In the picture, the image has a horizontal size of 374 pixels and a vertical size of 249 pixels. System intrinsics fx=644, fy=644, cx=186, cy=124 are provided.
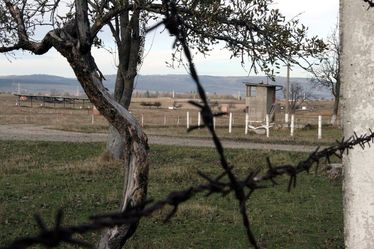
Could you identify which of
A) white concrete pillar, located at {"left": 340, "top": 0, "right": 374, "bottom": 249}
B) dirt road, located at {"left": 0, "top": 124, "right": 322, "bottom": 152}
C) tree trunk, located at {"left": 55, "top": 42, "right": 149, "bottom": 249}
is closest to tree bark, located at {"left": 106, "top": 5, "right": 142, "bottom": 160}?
dirt road, located at {"left": 0, "top": 124, "right": 322, "bottom": 152}

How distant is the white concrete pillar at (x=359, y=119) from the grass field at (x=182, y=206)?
2.67 meters

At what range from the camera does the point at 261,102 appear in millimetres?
36969

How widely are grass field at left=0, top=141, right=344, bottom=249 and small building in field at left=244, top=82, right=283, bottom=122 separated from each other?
689 inches

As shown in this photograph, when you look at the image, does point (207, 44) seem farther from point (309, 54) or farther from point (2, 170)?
point (2, 170)

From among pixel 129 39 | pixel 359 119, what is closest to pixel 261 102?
pixel 129 39

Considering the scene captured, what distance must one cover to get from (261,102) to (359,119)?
1251 inches

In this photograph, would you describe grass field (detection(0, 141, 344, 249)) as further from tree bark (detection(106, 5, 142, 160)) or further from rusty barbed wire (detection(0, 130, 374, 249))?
rusty barbed wire (detection(0, 130, 374, 249))

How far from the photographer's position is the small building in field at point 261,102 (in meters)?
36.7

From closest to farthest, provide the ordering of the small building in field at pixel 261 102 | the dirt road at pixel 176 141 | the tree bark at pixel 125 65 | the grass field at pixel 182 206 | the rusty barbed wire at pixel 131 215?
the rusty barbed wire at pixel 131 215, the grass field at pixel 182 206, the tree bark at pixel 125 65, the dirt road at pixel 176 141, the small building in field at pixel 261 102

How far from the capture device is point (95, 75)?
4895 mm

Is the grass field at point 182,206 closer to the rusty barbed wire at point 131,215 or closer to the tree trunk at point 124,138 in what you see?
the tree trunk at point 124,138

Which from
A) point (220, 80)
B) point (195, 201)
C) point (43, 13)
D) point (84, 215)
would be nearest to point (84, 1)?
point (84, 215)

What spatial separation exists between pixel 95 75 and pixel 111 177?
33.5 feet

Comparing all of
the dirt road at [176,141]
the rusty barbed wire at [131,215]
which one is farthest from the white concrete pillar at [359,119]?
the dirt road at [176,141]
